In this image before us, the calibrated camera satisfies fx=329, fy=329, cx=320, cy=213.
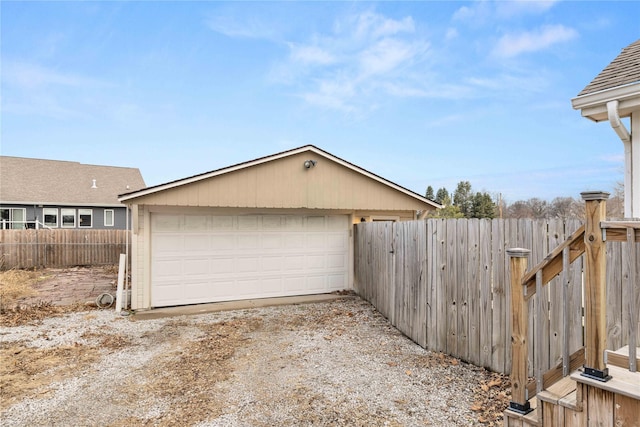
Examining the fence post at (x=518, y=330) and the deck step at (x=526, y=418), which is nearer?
the deck step at (x=526, y=418)

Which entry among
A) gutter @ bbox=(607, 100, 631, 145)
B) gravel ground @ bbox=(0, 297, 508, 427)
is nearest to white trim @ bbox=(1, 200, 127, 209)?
gravel ground @ bbox=(0, 297, 508, 427)

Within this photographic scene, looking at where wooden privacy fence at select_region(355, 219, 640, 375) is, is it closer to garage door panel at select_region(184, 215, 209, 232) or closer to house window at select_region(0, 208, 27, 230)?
garage door panel at select_region(184, 215, 209, 232)

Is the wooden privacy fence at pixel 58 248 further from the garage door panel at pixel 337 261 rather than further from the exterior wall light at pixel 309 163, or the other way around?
the exterior wall light at pixel 309 163

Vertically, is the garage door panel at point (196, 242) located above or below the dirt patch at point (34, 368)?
above

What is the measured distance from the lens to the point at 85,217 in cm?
1842

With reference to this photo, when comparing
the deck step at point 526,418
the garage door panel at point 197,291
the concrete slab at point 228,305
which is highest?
the deck step at point 526,418

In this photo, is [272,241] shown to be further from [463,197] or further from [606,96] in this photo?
[463,197]

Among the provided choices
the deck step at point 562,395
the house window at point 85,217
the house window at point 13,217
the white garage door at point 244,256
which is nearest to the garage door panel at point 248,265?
the white garage door at point 244,256

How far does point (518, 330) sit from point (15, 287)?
12339 millimetres

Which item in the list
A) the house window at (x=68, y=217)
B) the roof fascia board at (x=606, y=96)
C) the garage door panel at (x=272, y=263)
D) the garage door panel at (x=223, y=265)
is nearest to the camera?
the roof fascia board at (x=606, y=96)

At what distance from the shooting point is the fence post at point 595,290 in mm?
1964

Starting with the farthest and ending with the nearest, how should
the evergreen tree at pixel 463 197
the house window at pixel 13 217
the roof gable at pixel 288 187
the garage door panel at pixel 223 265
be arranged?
the evergreen tree at pixel 463 197 → the house window at pixel 13 217 → the garage door panel at pixel 223 265 → the roof gable at pixel 288 187

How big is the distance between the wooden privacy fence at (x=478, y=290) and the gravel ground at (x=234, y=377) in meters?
0.33

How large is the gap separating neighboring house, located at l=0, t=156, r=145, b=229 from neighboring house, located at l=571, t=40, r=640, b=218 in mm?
21128
